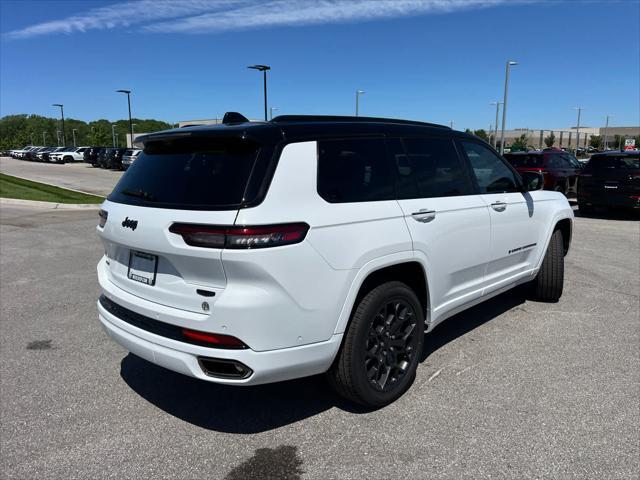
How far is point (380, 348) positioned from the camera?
3.31m

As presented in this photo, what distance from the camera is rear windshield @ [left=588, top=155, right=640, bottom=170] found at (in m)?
12.5

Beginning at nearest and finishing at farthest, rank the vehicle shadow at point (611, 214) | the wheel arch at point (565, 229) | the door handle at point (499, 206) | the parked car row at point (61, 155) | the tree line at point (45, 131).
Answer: the door handle at point (499, 206), the wheel arch at point (565, 229), the vehicle shadow at point (611, 214), the parked car row at point (61, 155), the tree line at point (45, 131)

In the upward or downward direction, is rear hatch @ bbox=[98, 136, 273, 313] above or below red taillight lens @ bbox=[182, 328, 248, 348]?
above

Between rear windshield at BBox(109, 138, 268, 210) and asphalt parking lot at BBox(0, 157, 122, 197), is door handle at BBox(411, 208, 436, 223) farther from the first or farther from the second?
asphalt parking lot at BBox(0, 157, 122, 197)

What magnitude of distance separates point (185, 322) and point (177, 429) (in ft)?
2.79

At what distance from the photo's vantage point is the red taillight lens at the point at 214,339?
2660 millimetres

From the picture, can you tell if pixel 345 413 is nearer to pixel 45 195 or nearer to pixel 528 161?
pixel 528 161

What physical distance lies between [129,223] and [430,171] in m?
2.17

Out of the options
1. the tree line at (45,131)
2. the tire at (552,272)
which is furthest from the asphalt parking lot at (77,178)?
the tree line at (45,131)

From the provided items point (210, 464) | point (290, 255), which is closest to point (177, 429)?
point (210, 464)

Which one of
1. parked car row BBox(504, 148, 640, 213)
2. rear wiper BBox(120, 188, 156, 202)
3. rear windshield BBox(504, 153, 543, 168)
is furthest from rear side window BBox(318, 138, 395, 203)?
rear windshield BBox(504, 153, 543, 168)

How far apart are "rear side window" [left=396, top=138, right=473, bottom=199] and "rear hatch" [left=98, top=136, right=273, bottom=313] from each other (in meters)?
1.17

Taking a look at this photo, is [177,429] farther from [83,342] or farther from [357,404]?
[83,342]

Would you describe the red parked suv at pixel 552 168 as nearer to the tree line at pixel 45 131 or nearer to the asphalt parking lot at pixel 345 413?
the asphalt parking lot at pixel 345 413
